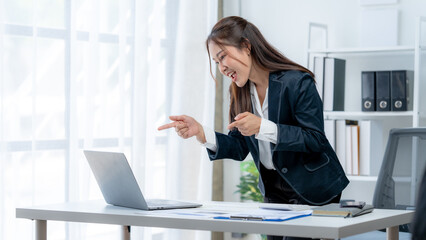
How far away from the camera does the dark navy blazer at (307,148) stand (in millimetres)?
1891

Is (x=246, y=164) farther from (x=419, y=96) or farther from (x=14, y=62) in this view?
(x=14, y=62)

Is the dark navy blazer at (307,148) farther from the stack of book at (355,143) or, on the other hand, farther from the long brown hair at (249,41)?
the stack of book at (355,143)

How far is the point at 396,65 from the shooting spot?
11.3 ft

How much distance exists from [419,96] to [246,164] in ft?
3.54

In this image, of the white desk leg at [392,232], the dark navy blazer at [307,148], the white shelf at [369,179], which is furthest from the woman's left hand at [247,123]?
the white shelf at [369,179]

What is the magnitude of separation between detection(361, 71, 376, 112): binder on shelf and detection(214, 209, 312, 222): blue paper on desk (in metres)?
1.67

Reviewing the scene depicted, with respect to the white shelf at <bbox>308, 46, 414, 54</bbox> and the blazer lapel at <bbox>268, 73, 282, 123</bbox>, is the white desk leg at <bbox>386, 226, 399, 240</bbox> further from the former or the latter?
the white shelf at <bbox>308, 46, 414, 54</bbox>

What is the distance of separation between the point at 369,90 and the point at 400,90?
0.16 m

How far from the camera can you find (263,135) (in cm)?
177

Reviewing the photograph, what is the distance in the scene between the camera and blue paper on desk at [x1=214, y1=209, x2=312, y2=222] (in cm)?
152

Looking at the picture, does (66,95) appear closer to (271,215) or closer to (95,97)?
(95,97)

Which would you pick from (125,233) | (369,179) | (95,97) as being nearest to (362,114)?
(369,179)

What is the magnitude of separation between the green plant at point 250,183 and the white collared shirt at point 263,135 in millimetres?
1595

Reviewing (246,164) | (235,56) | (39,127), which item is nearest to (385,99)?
(246,164)
